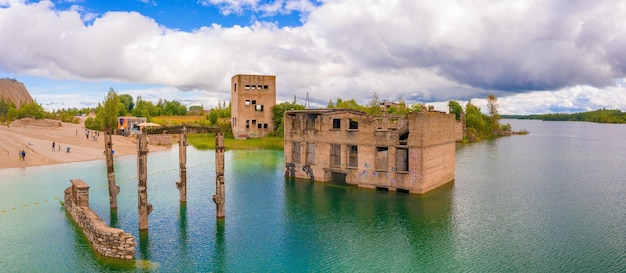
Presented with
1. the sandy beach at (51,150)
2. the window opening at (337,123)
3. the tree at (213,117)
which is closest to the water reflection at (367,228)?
the window opening at (337,123)

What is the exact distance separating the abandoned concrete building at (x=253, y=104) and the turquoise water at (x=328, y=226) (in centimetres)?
4138

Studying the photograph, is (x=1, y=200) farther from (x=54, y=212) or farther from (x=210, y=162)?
(x=210, y=162)

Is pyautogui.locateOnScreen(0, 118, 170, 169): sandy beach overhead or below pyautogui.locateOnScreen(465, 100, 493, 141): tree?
below

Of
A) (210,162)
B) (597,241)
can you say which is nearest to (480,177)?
(597,241)

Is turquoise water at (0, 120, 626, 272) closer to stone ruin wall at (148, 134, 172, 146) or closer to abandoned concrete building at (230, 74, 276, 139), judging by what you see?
stone ruin wall at (148, 134, 172, 146)

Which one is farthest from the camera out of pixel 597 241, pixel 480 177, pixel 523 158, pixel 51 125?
pixel 51 125

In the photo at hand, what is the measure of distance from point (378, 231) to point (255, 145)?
53853 millimetres

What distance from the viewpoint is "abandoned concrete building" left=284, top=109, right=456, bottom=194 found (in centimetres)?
3603

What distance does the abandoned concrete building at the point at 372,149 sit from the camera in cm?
3603

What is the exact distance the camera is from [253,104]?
3428 inches

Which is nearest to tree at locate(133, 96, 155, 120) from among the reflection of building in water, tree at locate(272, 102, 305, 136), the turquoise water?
the reflection of building in water

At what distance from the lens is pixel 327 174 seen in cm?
4212

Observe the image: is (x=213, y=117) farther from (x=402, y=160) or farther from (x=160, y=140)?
(x=402, y=160)

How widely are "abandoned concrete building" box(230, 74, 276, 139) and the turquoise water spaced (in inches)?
1629
